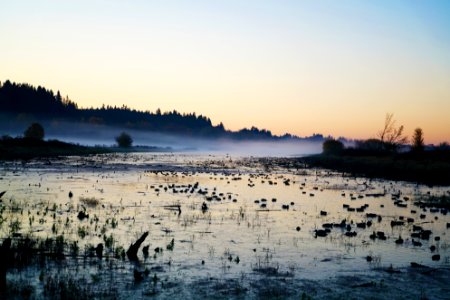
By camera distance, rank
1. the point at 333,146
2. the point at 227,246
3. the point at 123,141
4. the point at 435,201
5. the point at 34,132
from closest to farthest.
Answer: the point at 227,246, the point at 435,201, the point at 34,132, the point at 333,146, the point at 123,141

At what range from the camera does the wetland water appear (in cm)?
1188

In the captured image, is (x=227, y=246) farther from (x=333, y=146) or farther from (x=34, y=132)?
(x=34, y=132)

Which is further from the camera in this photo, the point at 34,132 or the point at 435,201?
the point at 34,132

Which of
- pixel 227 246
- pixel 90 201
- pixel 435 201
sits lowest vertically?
pixel 227 246

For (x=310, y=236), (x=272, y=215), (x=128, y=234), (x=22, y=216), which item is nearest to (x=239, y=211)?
(x=272, y=215)

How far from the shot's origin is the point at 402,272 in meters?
13.8

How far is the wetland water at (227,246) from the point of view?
39.0 ft

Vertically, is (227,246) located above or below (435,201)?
below

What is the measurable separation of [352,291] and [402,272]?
277 centimetres

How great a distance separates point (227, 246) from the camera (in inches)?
651

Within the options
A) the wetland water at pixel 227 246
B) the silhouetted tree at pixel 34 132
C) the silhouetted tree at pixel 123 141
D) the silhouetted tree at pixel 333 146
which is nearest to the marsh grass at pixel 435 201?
the wetland water at pixel 227 246

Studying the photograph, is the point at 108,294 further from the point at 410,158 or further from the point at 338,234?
the point at 410,158

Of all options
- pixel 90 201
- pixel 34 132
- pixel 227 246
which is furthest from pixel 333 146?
pixel 227 246

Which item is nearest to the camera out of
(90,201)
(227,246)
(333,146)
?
(227,246)
